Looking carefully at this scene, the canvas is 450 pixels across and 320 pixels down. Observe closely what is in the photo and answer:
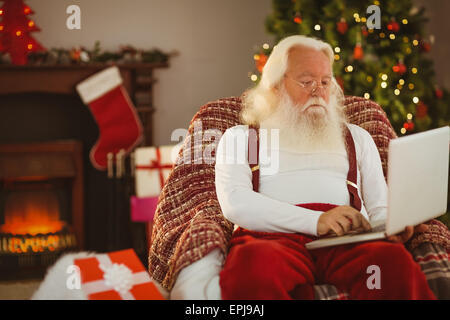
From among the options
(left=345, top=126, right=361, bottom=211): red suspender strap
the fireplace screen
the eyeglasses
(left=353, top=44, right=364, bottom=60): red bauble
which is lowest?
the fireplace screen

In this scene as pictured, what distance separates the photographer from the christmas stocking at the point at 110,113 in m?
3.45

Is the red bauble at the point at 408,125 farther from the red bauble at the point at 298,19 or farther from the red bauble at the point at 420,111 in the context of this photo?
the red bauble at the point at 298,19

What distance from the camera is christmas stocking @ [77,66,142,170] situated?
11.3 ft

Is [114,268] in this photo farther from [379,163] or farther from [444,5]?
[444,5]

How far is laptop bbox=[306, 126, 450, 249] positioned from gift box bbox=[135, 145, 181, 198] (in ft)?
5.95

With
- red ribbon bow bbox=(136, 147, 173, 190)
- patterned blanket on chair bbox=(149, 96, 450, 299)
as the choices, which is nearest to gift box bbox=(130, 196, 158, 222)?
red ribbon bow bbox=(136, 147, 173, 190)

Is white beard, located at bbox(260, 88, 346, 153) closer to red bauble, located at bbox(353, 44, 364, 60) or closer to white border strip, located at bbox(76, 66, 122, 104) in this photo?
red bauble, located at bbox(353, 44, 364, 60)

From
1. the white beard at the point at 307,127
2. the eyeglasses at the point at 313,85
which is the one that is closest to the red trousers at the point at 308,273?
the white beard at the point at 307,127

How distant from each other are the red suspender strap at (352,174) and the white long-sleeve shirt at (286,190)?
0.01 metres

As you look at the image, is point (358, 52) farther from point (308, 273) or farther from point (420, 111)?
point (308, 273)

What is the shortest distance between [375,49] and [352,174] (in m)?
1.60

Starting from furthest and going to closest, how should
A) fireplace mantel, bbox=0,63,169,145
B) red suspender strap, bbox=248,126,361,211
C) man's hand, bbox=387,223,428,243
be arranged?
fireplace mantel, bbox=0,63,169,145, red suspender strap, bbox=248,126,361,211, man's hand, bbox=387,223,428,243

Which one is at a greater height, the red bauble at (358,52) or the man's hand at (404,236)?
the red bauble at (358,52)
